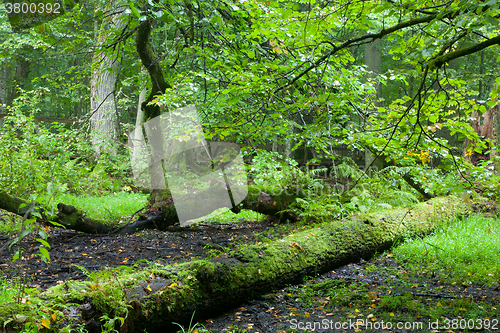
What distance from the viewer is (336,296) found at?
11.4ft

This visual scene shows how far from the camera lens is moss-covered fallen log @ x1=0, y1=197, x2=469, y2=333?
7.88 feet

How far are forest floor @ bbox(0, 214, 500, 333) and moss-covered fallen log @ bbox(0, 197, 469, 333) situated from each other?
0.16m

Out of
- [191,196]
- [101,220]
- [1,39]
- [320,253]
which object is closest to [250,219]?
[191,196]

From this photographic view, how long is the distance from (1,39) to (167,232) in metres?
17.6

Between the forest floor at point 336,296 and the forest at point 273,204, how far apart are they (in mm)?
27

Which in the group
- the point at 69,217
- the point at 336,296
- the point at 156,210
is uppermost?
the point at 69,217

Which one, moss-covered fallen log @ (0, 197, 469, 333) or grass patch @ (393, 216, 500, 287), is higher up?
moss-covered fallen log @ (0, 197, 469, 333)

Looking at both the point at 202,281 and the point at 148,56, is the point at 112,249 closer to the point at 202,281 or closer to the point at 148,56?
the point at 202,281

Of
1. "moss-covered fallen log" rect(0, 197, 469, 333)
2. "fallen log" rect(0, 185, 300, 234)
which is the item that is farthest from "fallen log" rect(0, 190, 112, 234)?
"moss-covered fallen log" rect(0, 197, 469, 333)

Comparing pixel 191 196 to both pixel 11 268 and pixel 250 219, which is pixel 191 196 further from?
pixel 11 268

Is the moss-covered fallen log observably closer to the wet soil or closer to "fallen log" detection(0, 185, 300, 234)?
the wet soil

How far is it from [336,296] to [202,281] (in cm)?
148

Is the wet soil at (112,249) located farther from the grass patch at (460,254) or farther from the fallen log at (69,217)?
the grass patch at (460,254)

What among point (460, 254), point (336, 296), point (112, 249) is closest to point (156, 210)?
point (112, 249)
